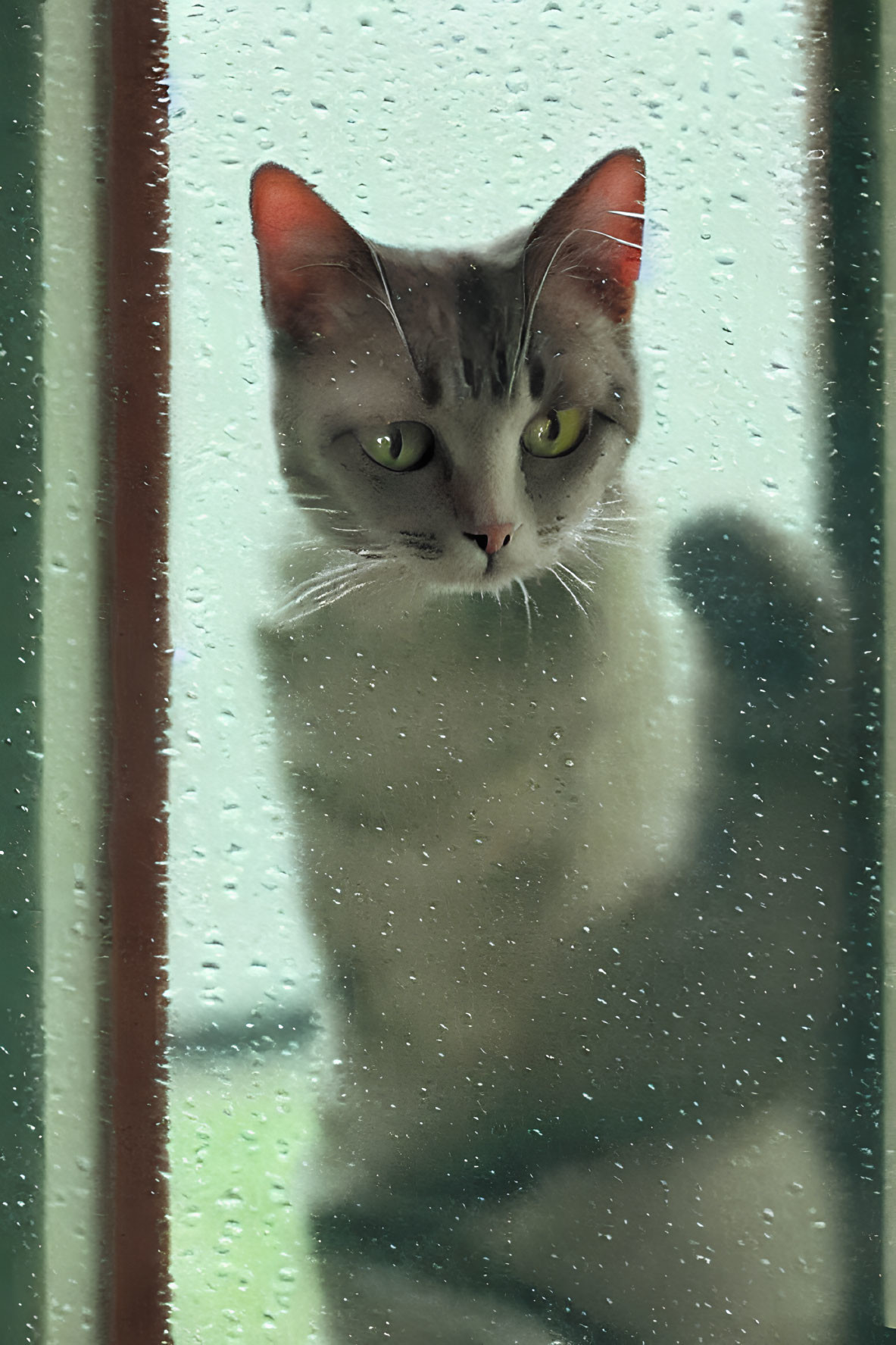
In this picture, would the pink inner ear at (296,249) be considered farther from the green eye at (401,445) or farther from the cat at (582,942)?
the cat at (582,942)

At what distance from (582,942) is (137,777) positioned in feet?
1.14

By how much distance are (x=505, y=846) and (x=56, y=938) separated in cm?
34

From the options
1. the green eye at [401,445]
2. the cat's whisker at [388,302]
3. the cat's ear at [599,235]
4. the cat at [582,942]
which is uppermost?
the cat's ear at [599,235]

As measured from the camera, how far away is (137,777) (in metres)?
0.62

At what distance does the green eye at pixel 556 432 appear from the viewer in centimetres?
59

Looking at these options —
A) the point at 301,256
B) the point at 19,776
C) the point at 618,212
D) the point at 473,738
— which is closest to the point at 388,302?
the point at 301,256

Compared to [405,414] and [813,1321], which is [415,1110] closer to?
[813,1321]

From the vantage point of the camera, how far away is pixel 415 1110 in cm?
63

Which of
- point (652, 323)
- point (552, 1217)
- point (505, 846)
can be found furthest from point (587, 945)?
point (652, 323)

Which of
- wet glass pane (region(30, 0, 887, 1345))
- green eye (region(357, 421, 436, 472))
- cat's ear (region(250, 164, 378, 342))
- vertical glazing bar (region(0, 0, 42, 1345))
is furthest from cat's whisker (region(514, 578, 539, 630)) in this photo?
vertical glazing bar (region(0, 0, 42, 1345))

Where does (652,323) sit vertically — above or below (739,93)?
below

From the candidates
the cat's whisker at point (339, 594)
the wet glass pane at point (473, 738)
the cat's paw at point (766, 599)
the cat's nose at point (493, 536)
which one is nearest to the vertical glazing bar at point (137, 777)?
the wet glass pane at point (473, 738)

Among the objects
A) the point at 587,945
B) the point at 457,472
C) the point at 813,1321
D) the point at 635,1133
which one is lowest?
the point at 813,1321

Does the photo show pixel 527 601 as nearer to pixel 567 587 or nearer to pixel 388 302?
pixel 567 587
